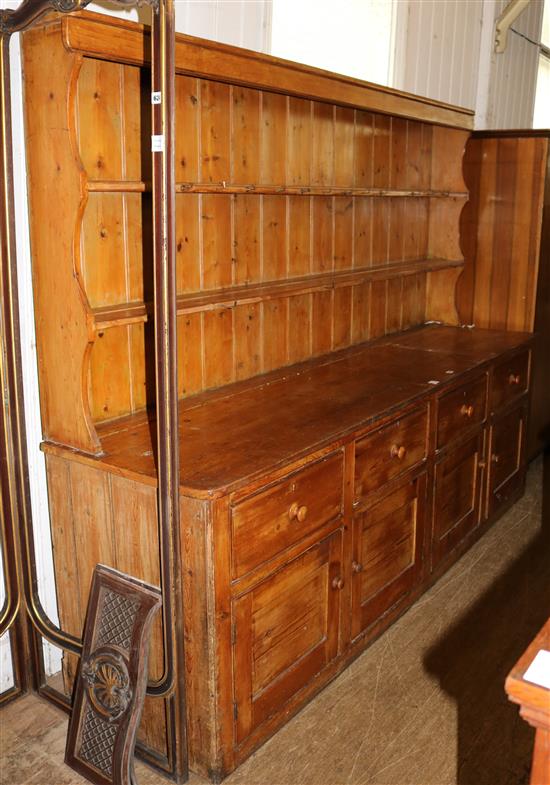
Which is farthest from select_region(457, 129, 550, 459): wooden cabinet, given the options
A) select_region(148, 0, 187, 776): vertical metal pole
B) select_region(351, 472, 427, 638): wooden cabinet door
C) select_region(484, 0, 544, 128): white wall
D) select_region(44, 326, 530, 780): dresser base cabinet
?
select_region(148, 0, 187, 776): vertical metal pole

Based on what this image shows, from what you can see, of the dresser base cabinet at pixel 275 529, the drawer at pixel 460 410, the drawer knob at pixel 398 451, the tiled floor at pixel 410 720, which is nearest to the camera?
the dresser base cabinet at pixel 275 529

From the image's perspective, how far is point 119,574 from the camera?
2.17 metres

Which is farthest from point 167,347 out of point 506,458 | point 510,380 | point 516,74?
point 516,74

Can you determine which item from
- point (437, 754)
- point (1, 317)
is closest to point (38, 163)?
point (1, 317)

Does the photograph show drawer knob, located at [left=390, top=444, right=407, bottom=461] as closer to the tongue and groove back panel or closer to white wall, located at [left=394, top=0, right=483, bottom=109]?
the tongue and groove back panel

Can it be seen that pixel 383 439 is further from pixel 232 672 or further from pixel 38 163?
pixel 38 163

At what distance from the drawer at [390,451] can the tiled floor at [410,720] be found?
61 centimetres

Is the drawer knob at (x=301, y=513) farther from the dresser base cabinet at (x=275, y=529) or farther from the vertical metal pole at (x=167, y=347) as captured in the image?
the vertical metal pole at (x=167, y=347)

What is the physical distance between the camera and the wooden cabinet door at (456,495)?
10.4 feet

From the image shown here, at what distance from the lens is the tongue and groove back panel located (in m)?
2.12

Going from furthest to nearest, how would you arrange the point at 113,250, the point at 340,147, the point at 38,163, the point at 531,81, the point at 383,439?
1. the point at 531,81
2. the point at 340,147
3. the point at 383,439
4. the point at 113,250
5. the point at 38,163

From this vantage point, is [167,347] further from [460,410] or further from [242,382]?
[460,410]

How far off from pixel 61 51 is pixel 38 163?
0.29m

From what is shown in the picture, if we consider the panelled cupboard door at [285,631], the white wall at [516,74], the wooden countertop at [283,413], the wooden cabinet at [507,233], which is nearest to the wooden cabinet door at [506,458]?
the wooden cabinet at [507,233]
